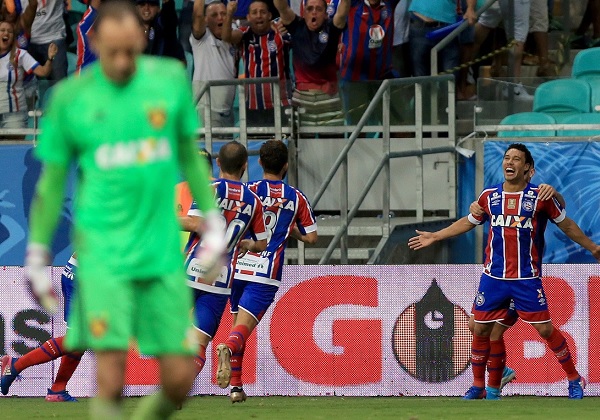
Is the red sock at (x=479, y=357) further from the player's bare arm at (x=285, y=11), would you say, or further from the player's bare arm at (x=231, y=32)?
the player's bare arm at (x=231, y=32)

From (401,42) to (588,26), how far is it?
8.69 ft

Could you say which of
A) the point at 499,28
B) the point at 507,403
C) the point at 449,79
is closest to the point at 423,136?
the point at 449,79

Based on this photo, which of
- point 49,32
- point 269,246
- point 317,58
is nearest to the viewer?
point 269,246

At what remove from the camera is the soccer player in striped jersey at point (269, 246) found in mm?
9820

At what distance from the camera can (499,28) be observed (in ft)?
48.2

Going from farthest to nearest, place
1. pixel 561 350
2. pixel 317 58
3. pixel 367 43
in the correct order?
pixel 367 43 → pixel 317 58 → pixel 561 350

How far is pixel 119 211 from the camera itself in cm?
483

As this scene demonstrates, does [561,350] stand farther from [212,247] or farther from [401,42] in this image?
[212,247]

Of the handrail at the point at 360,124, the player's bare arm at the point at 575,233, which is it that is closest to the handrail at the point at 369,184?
the handrail at the point at 360,124

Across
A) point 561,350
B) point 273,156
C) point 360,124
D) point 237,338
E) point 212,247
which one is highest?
point 360,124

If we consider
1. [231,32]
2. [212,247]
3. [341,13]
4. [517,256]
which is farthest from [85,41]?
[212,247]

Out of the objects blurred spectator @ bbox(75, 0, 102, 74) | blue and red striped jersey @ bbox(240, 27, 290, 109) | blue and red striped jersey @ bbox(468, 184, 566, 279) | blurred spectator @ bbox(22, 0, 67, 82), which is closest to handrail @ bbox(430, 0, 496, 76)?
blue and red striped jersey @ bbox(240, 27, 290, 109)

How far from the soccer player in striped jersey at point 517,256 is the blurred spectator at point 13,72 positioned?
617 cm

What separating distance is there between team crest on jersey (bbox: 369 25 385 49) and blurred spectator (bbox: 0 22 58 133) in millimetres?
4010
